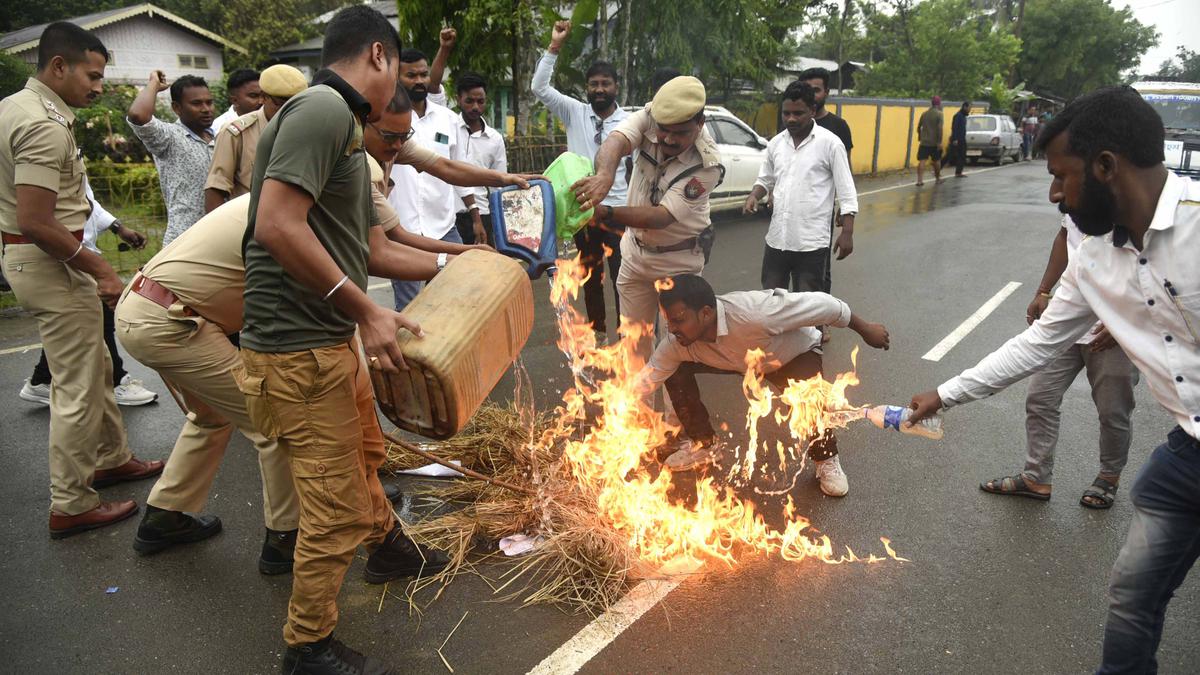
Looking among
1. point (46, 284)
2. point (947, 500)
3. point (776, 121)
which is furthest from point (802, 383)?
point (776, 121)

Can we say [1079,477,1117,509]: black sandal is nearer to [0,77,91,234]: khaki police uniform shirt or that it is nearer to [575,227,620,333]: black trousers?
[575,227,620,333]: black trousers

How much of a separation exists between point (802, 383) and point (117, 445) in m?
3.76

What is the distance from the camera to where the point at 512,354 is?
3119mm

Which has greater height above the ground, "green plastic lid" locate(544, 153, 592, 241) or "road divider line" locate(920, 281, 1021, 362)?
"green plastic lid" locate(544, 153, 592, 241)

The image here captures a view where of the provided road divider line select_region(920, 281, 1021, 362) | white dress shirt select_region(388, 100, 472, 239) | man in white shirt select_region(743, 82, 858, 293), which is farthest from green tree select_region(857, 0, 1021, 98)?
white dress shirt select_region(388, 100, 472, 239)

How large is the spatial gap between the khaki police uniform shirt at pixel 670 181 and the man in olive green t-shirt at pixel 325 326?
1.96 m

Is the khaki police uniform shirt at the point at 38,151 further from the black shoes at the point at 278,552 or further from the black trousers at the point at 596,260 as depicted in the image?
the black trousers at the point at 596,260

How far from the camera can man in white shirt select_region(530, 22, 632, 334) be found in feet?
18.9

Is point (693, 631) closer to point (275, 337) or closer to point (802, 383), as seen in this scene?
point (802, 383)

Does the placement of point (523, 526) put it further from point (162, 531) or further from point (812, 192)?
point (812, 192)

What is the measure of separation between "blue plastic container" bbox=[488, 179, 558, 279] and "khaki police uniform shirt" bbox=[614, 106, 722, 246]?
35.0 inches

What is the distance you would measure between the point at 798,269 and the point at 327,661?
4.31m

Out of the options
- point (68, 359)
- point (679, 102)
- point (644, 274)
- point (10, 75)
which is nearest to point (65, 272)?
point (68, 359)

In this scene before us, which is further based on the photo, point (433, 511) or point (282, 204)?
point (433, 511)
